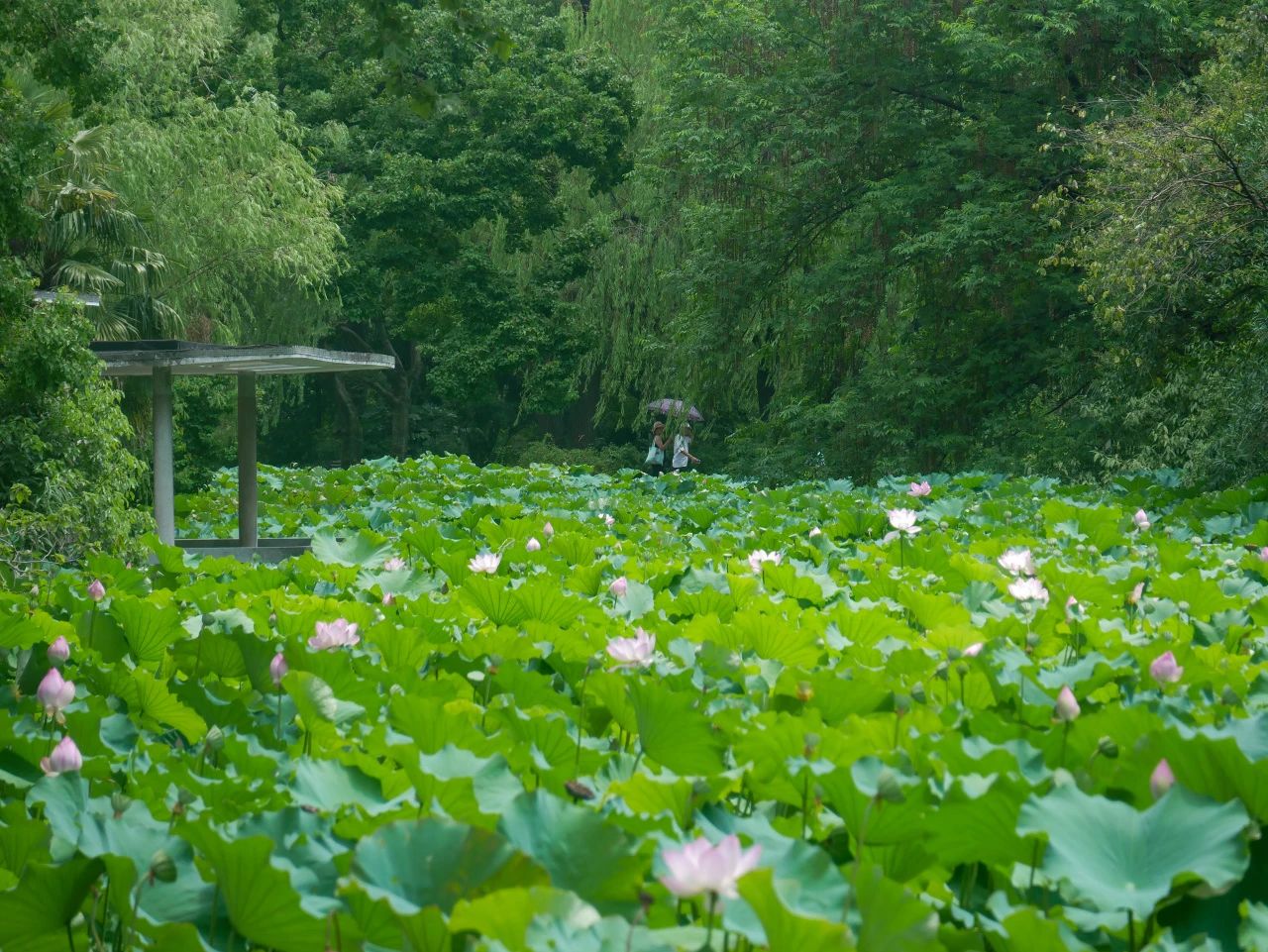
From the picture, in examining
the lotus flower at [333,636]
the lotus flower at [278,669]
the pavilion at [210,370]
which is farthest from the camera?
the pavilion at [210,370]

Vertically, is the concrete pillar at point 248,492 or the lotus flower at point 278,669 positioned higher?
the lotus flower at point 278,669

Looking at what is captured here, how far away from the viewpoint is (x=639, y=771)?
1.72m

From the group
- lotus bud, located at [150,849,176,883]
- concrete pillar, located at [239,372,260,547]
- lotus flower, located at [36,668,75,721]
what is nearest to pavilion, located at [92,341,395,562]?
concrete pillar, located at [239,372,260,547]

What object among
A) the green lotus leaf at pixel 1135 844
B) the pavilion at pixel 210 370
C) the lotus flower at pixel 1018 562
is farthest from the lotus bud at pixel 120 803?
the pavilion at pixel 210 370

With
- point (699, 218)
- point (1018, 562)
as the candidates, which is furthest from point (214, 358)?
point (699, 218)

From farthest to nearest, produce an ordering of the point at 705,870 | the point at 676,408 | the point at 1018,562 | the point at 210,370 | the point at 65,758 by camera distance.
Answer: the point at 676,408, the point at 210,370, the point at 1018,562, the point at 65,758, the point at 705,870

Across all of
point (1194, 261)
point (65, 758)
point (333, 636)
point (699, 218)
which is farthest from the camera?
point (699, 218)

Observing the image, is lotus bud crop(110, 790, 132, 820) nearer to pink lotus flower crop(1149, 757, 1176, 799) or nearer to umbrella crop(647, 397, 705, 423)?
pink lotus flower crop(1149, 757, 1176, 799)

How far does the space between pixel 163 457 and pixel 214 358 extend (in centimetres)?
77

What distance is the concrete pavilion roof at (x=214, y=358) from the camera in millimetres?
8438

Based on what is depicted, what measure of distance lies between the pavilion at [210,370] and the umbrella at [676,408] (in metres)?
9.80

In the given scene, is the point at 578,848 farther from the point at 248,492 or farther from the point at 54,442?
the point at 248,492

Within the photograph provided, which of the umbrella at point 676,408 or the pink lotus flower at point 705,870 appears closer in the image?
the pink lotus flower at point 705,870

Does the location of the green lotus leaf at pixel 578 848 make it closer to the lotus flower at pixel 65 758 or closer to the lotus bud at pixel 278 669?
the lotus flower at pixel 65 758
